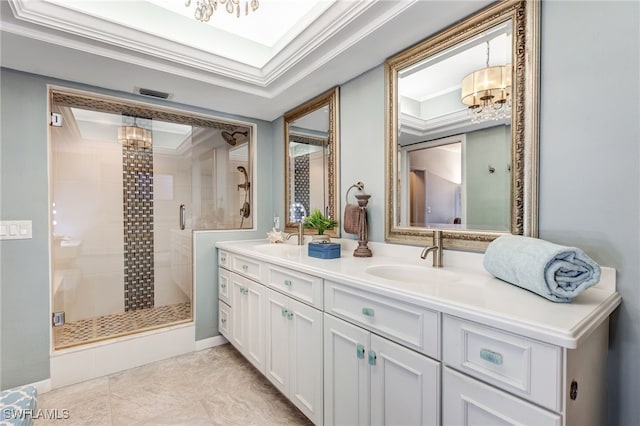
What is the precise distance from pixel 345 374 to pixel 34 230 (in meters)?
2.25

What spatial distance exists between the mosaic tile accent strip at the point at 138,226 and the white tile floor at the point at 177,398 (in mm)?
615

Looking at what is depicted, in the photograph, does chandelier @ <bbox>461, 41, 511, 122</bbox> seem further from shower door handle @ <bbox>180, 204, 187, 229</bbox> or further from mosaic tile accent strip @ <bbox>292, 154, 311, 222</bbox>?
shower door handle @ <bbox>180, 204, 187, 229</bbox>

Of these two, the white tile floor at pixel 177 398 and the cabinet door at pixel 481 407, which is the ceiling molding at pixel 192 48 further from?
the white tile floor at pixel 177 398

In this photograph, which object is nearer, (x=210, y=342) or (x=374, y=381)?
(x=374, y=381)

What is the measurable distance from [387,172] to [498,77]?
74 centimetres

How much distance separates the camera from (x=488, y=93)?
4.73 feet

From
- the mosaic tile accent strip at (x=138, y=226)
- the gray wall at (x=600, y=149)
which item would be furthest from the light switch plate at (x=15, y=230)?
the gray wall at (x=600, y=149)

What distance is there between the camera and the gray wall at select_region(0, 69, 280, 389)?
197 centimetres

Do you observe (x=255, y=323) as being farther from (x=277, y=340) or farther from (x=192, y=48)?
(x=192, y=48)

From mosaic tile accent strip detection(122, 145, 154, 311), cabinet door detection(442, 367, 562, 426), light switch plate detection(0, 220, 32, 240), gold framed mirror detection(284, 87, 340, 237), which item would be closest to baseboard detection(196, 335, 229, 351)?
mosaic tile accent strip detection(122, 145, 154, 311)

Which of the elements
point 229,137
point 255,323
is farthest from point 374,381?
point 229,137

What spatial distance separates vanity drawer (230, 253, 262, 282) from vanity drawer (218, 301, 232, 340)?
0.41 metres

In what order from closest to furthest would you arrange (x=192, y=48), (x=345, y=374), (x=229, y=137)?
1. (x=345, y=374)
2. (x=192, y=48)
3. (x=229, y=137)

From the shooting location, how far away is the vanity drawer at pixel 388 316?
101 cm
